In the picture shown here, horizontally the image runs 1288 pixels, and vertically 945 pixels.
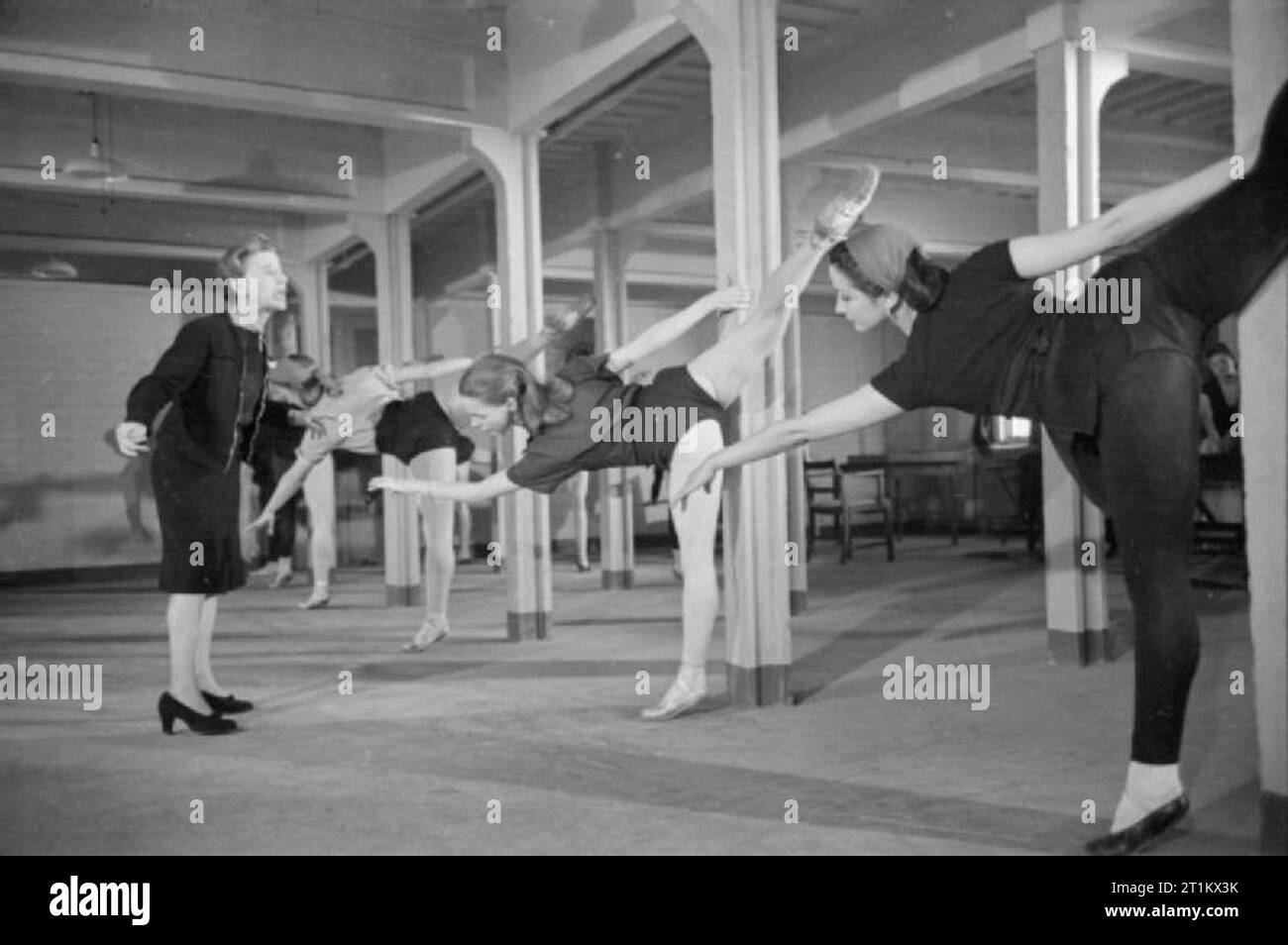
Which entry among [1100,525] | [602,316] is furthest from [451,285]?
[1100,525]

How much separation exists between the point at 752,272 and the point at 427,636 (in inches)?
127

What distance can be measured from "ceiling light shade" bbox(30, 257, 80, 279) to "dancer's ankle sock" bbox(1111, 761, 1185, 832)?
11.5 metres

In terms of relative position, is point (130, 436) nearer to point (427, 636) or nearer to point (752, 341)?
point (752, 341)

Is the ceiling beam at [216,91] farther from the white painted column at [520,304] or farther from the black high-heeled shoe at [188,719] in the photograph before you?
the black high-heeled shoe at [188,719]

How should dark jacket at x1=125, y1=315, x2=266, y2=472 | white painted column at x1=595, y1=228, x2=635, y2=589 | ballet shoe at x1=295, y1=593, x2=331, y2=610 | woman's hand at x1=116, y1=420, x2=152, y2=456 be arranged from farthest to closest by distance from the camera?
white painted column at x1=595, y1=228, x2=635, y2=589 < ballet shoe at x1=295, y1=593, x2=331, y2=610 < dark jacket at x1=125, y1=315, x2=266, y2=472 < woman's hand at x1=116, y1=420, x2=152, y2=456

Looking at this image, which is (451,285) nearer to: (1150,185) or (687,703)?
(1150,185)

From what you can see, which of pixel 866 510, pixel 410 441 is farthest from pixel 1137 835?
pixel 866 510

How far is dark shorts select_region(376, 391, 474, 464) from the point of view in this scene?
6.75 meters

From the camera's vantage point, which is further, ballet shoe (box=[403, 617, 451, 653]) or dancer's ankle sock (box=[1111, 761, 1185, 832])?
ballet shoe (box=[403, 617, 451, 653])

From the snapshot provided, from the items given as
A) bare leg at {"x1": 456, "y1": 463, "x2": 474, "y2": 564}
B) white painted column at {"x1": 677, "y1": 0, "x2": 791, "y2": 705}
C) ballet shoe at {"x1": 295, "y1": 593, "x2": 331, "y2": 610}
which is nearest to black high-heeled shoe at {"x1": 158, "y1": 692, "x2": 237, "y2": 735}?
white painted column at {"x1": 677, "y1": 0, "x2": 791, "y2": 705}

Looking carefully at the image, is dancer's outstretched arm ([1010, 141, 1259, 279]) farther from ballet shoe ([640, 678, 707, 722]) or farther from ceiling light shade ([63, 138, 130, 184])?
ceiling light shade ([63, 138, 130, 184])

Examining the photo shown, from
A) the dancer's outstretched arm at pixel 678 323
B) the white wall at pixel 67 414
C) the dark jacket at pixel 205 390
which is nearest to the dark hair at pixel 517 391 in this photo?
the dancer's outstretched arm at pixel 678 323
